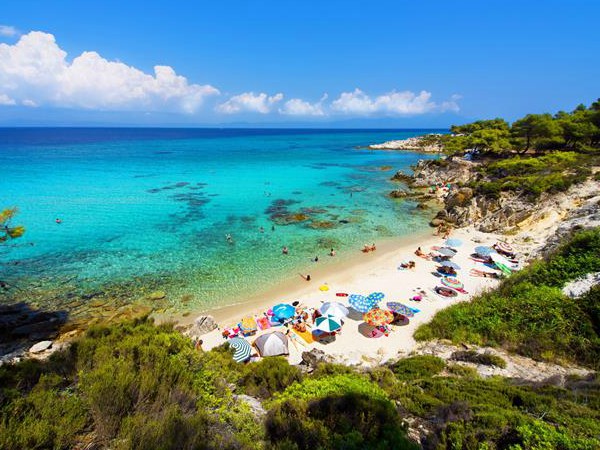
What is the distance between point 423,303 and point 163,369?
1546 centimetres

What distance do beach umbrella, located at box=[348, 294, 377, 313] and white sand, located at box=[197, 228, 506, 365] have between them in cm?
85

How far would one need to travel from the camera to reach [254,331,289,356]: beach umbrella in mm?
13662

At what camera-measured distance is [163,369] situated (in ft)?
24.3

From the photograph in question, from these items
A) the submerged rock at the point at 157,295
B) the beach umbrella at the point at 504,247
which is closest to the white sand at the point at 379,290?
the beach umbrella at the point at 504,247

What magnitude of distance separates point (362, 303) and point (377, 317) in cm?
144

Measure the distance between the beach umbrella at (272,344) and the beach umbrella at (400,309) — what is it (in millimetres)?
6393

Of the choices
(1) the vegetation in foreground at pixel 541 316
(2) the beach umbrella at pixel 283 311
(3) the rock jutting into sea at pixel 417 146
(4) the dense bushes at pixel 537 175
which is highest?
(3) the rock jutting into sea at pixel 417 146

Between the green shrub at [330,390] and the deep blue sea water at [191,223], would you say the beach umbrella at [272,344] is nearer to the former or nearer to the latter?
the deep blue sea water at [191,223]

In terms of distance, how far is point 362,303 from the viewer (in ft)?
54.2

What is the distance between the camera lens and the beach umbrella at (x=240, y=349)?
12.9 metres

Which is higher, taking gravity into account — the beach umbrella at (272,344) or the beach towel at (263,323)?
the beach umbrella at (272,344)

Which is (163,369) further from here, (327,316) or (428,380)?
(327,316)

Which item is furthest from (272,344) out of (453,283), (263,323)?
(453,283)

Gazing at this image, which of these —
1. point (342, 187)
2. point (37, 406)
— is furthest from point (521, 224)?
point (37, 406)
